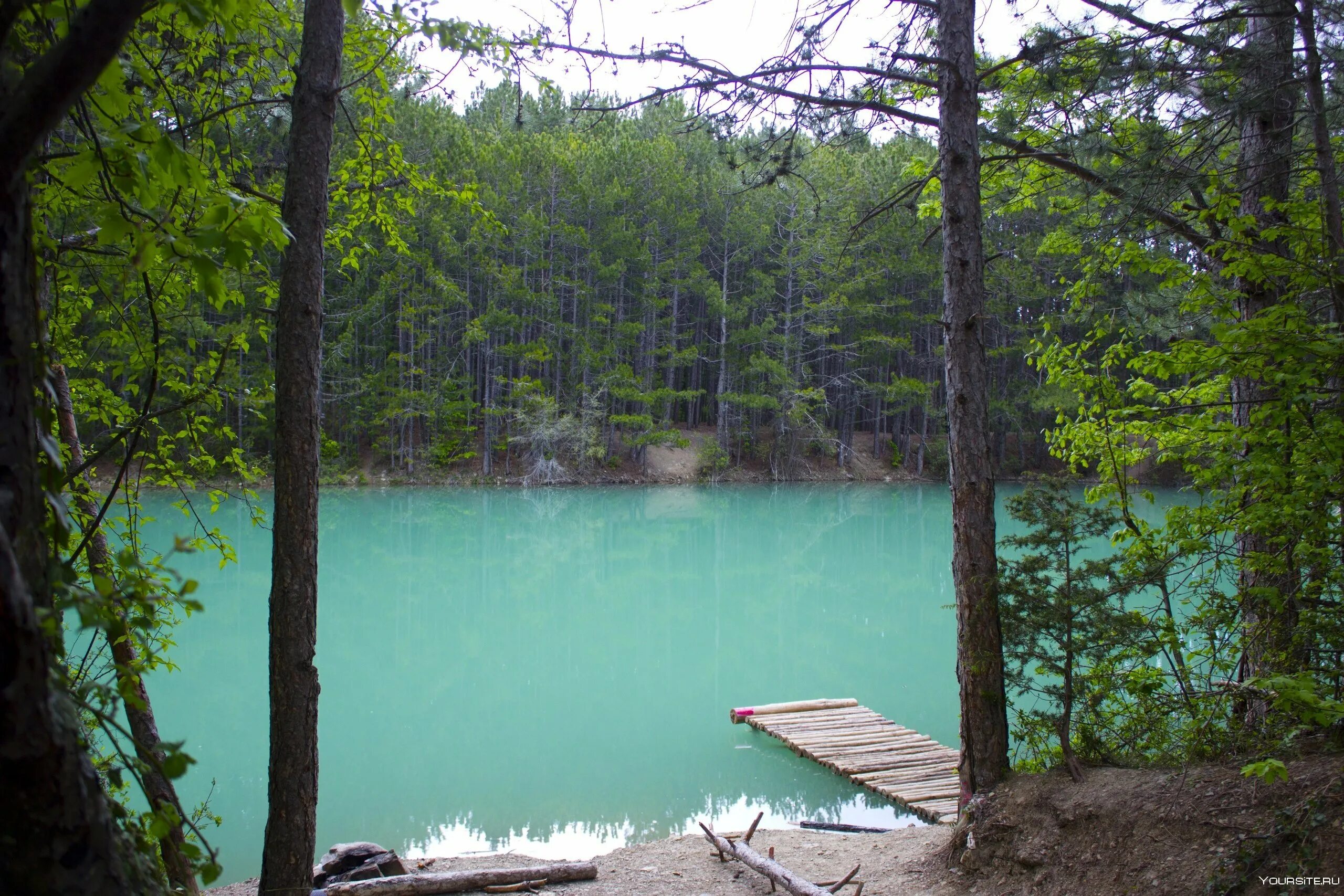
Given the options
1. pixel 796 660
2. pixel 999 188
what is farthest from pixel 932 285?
pixel 999 188

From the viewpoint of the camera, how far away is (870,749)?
7.61 metres

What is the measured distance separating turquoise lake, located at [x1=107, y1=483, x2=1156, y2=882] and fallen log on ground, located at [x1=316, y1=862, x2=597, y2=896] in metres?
1.24

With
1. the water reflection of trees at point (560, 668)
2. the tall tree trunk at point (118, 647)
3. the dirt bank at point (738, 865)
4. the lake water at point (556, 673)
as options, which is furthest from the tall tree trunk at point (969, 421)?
the tall tree trunk at point (118, 647)

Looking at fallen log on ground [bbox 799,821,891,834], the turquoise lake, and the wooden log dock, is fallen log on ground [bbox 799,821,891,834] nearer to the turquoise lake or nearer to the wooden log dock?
the turquoise lake

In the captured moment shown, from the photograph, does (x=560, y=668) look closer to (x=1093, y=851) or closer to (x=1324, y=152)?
(x=1093, y=851)

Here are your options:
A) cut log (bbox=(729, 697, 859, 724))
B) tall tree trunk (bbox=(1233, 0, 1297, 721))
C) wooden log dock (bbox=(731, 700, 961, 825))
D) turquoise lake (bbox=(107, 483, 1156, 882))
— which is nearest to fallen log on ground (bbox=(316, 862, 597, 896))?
turquoise lake (bbox=(107, 483, 1156, 882))

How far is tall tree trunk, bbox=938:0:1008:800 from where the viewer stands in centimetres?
446

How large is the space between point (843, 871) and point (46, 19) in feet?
16.4

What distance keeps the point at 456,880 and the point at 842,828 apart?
288 cm

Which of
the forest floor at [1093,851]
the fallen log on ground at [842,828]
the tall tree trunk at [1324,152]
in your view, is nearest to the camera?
the forest floor at [1093,851]

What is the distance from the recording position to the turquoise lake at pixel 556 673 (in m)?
6.80

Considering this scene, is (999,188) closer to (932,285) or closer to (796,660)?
(796,660)

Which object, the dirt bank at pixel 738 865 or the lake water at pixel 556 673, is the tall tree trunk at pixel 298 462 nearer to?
the dirt bank at pixel 738 865

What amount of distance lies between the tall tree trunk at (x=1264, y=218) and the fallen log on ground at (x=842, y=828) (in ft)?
8.54
